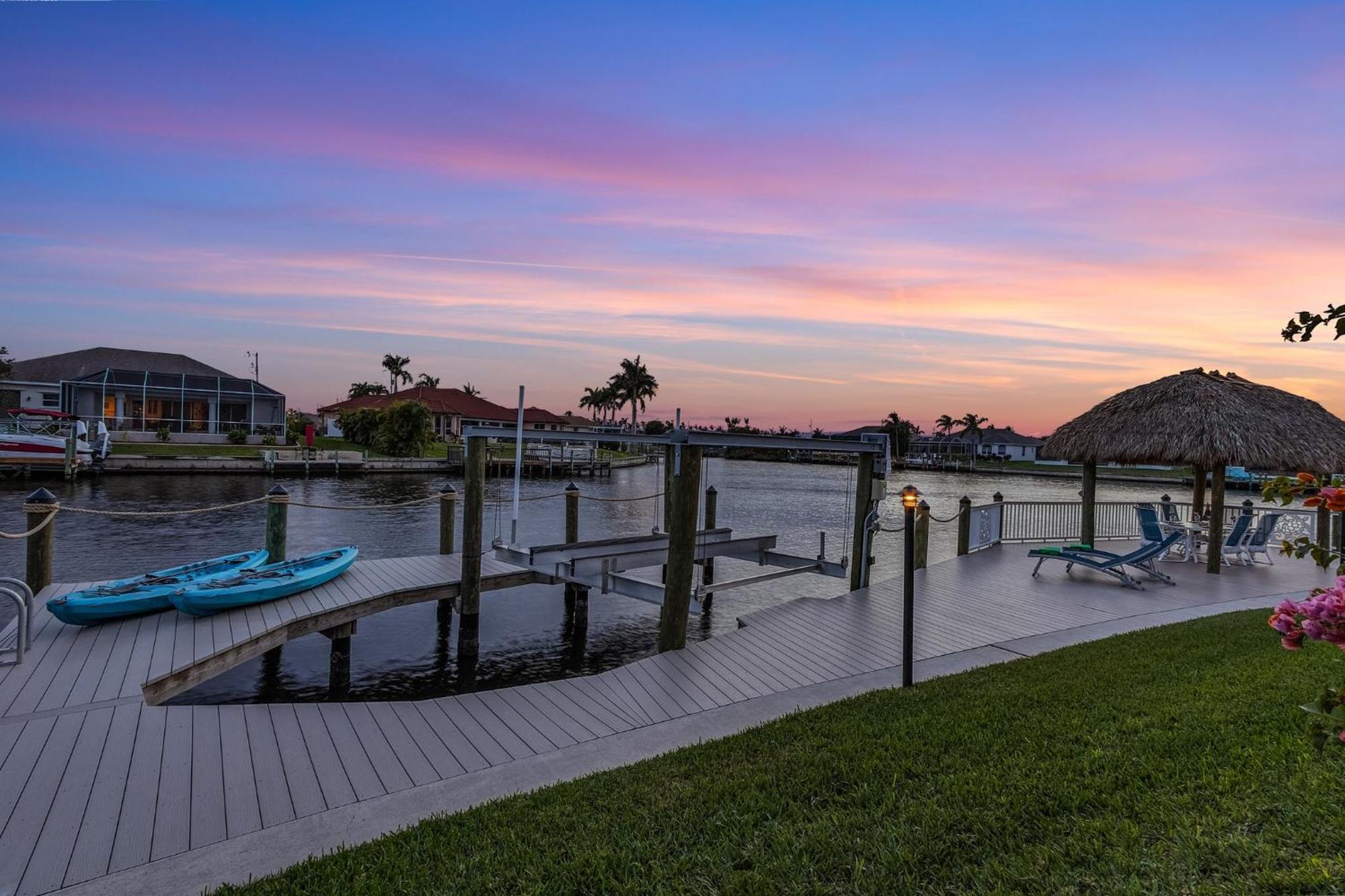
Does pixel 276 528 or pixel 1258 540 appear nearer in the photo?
pixel 276 528

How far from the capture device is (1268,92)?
36.0 ft

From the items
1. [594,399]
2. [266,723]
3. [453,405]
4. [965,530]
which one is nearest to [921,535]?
[965,530]

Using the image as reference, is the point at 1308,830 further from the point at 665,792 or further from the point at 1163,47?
the point at 1163,47

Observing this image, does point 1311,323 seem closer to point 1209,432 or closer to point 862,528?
point 862,528

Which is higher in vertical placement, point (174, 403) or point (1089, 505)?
point (174, 403)

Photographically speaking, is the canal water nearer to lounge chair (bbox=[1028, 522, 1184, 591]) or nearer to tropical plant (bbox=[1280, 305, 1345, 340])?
lounge chair (bbox=[1028, 522, 1184, 591])

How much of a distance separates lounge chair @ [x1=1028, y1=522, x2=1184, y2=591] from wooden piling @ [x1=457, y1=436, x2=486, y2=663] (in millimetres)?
9154

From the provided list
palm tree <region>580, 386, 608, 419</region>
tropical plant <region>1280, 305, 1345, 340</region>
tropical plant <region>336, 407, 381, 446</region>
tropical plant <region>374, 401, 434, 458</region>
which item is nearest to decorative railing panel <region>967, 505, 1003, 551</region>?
tropical plant <region>1280, 305, 1345, 340</region>

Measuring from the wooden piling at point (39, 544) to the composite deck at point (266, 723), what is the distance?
20cm

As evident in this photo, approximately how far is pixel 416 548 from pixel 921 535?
14.3m

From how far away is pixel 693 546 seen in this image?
315 inches

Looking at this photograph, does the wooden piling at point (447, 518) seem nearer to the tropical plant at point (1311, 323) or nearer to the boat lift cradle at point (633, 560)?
the boat lift cradle at point (633, 560)

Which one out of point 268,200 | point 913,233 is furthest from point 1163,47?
point 268,200

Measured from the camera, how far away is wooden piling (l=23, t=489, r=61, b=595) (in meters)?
7.84
